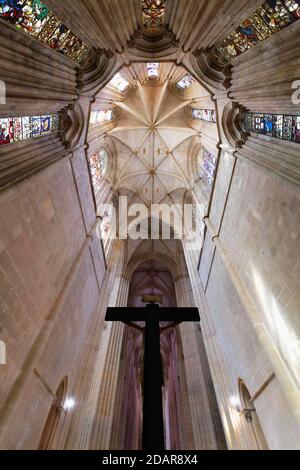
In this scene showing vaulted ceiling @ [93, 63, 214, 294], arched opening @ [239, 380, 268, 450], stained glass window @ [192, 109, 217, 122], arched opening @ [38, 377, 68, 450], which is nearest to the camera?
arched opening @ [38, 377, 68, 450]

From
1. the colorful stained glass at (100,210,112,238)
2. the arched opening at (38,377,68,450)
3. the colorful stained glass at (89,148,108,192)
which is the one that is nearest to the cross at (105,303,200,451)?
the arched opening at (38,377,68,450)

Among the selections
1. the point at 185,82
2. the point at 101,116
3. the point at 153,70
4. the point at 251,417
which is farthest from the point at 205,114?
the point at 251,417

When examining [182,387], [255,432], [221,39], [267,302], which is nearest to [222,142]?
[221,39]

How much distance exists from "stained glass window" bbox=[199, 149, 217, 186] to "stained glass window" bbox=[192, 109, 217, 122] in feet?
5.22

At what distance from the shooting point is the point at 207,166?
495 inches

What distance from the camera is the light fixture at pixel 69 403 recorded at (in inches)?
266

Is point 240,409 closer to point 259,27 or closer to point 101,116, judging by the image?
point 259,27

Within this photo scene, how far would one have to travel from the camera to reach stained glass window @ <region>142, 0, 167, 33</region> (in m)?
8.06

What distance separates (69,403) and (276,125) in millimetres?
9432

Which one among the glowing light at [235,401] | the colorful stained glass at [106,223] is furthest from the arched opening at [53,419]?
the colorful stained glass at [106,223]

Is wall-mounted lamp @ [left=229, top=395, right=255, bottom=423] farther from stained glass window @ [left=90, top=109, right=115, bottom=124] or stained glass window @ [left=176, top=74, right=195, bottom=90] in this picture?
stained glass window @ [left=176, top=74, right=195, bottom=90]

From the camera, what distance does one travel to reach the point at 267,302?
5.99 meters

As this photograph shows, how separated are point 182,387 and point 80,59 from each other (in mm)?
15516

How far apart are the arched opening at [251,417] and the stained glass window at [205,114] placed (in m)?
9.90
